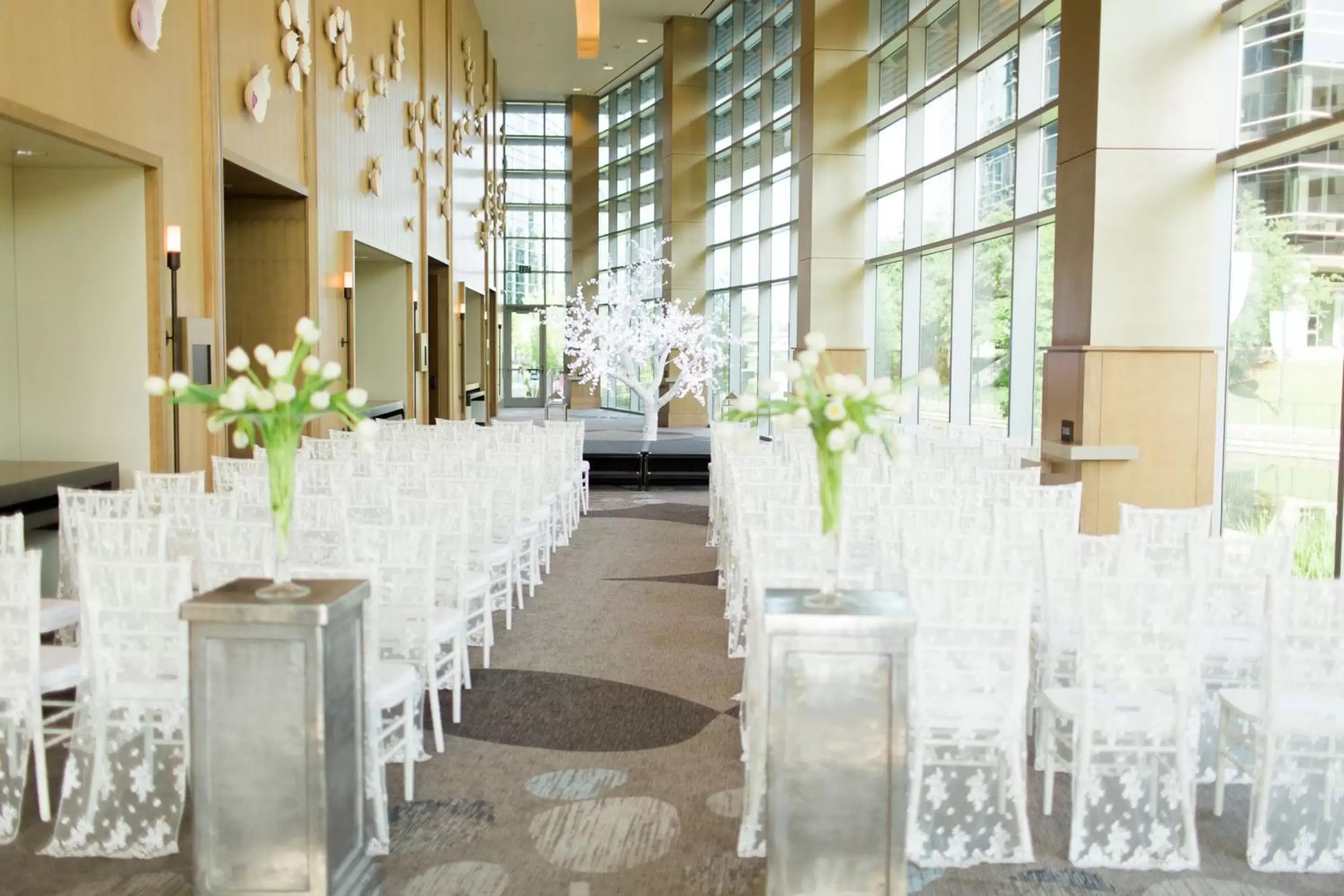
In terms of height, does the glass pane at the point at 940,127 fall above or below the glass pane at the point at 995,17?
below

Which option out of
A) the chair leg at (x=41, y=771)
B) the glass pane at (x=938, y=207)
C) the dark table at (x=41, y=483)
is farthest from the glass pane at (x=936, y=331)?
the chair leg at (x=41, y=771)

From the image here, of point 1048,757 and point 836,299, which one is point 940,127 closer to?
point 836,299

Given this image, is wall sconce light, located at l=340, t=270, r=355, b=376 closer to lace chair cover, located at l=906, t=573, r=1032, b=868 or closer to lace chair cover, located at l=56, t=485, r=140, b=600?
lace chair cover, located at l=56, t=485, r=140, b=600

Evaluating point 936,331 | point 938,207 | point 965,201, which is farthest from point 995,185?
point 936,331

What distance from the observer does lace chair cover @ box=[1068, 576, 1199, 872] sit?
3.56 m

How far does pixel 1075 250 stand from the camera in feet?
28.6

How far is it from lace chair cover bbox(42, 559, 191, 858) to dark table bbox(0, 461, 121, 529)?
2187mm

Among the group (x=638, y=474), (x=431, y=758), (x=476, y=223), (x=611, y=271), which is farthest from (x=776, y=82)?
(x=431, y=758)

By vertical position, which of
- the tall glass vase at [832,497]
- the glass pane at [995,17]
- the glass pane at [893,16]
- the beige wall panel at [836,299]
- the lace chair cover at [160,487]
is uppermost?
the glass pane at [893,16]

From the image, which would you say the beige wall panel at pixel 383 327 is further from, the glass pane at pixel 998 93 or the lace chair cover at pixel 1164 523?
the lace chair cover at pixel 1164 523

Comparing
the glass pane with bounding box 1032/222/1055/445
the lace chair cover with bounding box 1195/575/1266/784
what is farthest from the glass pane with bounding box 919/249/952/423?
the lace chair cover with bounding box 1195/575/1266/784

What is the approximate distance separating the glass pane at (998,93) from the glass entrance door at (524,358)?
63.5 ft

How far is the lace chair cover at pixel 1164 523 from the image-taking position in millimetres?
5031

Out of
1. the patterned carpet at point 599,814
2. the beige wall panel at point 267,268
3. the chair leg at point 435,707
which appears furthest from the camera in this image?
the beige wall panel at point 267,268
